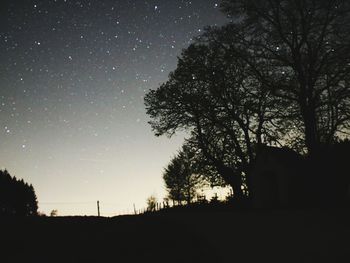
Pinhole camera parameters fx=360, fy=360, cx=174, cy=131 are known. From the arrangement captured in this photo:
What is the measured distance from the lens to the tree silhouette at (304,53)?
18953 mm

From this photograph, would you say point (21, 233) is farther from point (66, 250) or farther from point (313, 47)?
point (313, 47)

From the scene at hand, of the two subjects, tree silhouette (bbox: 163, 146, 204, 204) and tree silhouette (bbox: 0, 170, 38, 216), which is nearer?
tree silhouette (bbox: 163, 146, 204, 204)

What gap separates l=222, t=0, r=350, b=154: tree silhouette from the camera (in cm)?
1895

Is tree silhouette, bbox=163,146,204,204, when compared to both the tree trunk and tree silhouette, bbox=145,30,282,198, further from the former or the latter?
the tree trunk

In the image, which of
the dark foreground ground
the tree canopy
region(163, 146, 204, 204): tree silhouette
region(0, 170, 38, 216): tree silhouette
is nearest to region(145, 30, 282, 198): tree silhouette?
the tree canopy

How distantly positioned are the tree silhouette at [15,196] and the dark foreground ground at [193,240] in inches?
2179

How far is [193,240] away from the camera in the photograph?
527 inches

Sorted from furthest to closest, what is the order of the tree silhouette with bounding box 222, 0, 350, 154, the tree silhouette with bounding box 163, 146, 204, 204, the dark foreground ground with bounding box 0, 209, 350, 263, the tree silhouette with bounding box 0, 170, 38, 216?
the tree silhouette with bounding box 0, 170, 38, 216, the tree silhouette with bounding box 163, 146, 204, 204, the tree silhouette with bounding box 222, 0, 350, 154, the dark foreground ground with bounding box 0, 209, 350, 263

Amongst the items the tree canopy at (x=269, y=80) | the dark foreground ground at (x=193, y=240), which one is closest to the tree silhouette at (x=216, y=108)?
the tree canopy at (x=269, y=80)

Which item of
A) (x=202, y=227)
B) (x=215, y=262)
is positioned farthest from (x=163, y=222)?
(x=215, y=262)

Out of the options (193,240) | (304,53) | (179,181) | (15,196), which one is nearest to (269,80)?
(304,53)

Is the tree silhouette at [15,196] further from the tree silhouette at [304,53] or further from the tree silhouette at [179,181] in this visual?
the tree silhouette at [304,53]

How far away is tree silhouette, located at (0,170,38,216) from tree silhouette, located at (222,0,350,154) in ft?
193

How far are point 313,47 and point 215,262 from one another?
14470 millimetres
